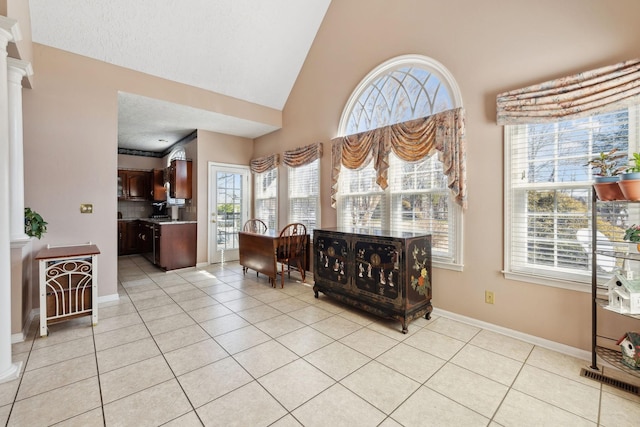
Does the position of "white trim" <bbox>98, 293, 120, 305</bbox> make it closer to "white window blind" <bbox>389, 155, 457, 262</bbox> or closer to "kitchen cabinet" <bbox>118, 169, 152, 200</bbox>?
"white window blind" <bbox>389, 155, 457, 262</bbox>

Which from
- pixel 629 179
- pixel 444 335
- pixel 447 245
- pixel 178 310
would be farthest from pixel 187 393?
pixel 629 179

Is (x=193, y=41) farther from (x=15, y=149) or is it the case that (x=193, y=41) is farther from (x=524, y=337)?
(x=524, y=337)

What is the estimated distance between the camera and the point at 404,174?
3.28 m

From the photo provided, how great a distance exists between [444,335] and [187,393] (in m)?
2.16

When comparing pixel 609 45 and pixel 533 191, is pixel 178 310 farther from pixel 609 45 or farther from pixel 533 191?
pixel 609 45

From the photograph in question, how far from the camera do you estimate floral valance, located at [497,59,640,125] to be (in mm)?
1902

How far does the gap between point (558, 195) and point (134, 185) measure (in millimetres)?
8266

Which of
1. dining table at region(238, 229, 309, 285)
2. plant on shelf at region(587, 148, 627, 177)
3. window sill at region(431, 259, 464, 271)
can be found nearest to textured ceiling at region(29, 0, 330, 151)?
dining table at region(238, 229, 309, 285)

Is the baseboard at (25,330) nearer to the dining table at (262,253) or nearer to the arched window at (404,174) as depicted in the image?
the dining table at (262,253)

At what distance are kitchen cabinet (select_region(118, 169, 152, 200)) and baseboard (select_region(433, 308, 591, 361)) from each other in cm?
742

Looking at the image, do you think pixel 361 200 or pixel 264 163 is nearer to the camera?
pixel 361 200

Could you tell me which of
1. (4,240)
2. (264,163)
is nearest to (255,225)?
(264,163)

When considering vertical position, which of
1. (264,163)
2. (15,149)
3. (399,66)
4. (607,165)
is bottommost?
(607,165)

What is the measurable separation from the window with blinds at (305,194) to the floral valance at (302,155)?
0.32ft
